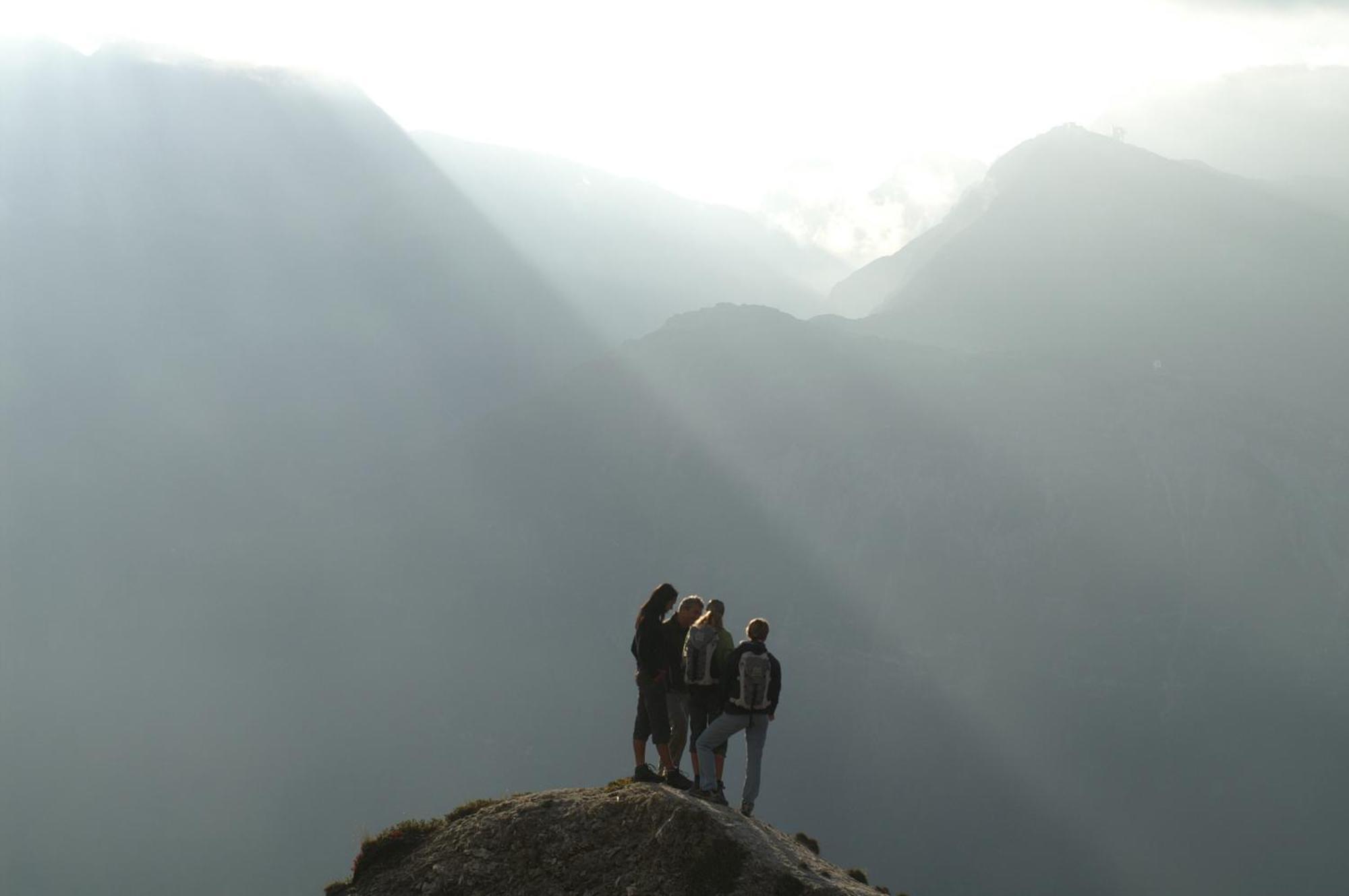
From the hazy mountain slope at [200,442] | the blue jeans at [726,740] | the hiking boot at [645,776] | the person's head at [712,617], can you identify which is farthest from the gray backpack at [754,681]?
the hazy mountain slope at [200,442]

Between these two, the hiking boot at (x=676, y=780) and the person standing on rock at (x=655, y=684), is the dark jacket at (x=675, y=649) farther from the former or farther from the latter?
the hiking boot at (x=676, y=780)

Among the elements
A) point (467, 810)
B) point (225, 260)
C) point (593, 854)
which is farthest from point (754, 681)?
point (225, 260)

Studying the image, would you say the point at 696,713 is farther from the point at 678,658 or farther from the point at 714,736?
the point at 678,658

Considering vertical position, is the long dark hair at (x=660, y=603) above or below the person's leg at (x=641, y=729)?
above

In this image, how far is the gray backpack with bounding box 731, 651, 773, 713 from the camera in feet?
45.2

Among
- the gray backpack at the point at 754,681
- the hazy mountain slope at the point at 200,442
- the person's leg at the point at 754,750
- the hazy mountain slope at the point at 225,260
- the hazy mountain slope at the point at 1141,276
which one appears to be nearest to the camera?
the gray backpack at the point at 754,681

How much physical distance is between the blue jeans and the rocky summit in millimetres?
696

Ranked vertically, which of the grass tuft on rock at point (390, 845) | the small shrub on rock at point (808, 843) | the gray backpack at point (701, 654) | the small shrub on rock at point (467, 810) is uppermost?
the gray backpack at point (701, 654)

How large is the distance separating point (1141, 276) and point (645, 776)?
157 metres

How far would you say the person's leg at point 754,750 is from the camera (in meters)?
14.1

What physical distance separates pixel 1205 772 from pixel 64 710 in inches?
4585

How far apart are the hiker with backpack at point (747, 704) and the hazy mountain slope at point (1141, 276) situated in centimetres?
12066

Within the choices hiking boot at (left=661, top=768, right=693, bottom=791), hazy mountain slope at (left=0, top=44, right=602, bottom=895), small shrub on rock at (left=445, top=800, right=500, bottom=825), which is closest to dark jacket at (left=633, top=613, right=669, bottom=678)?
hiking boot at (left=661, top=768, right=693, bottom=791)

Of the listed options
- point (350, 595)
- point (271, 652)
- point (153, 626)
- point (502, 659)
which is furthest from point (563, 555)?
point (153, 626)
